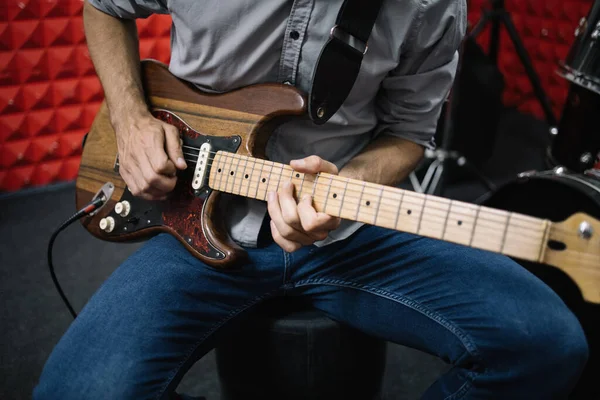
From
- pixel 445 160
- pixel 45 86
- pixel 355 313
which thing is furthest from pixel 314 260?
pixel 45 86

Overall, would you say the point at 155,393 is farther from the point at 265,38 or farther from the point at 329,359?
the point at 265,38

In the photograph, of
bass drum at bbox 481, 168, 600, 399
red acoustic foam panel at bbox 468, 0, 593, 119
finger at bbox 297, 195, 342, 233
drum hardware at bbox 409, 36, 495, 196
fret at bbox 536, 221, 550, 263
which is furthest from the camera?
red acoustic foam panel at bbox 468, 0, 593, 119

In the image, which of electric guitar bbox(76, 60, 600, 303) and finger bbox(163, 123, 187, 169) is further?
finger bbox(163, 123, 187, 169)

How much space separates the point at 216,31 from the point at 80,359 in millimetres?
631

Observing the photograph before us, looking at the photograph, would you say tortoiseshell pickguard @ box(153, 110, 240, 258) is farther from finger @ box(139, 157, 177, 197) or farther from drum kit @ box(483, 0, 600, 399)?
drum kit @ box(483, 0, 600, 399)

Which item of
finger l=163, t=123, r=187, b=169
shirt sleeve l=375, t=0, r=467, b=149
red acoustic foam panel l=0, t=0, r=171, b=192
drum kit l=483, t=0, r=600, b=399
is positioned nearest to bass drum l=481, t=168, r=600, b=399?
drum kit l=483, t=0, r=600, b=399

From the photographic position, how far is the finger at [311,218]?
0.86m

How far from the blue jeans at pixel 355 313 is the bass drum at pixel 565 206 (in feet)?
1.82

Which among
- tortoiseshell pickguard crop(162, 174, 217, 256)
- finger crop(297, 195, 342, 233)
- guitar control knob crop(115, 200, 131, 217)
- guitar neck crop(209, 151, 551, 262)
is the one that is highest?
guitar neck crop(209, 151, 551, 262)

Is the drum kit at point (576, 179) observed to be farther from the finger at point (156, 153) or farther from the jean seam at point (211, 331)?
the finger at point (156, 153)

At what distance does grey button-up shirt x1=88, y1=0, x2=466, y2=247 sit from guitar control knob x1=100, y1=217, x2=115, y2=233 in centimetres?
→ 24

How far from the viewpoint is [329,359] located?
1.15 meters

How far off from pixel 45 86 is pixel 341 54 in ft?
5.88

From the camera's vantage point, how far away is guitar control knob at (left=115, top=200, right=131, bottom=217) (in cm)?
114
